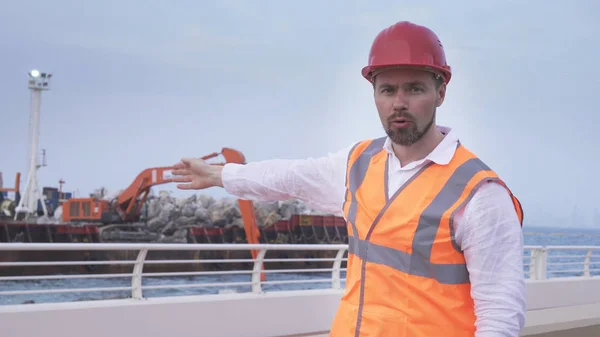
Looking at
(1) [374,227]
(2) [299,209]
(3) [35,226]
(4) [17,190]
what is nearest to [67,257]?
(3) [35,226]

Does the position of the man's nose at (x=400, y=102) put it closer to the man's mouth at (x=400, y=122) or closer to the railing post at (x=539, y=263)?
the man's mouth at (x=400, y=122)

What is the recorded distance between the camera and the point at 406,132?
199cm

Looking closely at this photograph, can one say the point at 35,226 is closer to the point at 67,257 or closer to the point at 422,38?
the point at 67,257

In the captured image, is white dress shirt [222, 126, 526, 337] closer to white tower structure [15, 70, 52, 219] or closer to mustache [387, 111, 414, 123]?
mustache [387, 111, 414, 123]

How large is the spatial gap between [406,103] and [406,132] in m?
0.08

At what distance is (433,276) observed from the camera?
1.94 metres

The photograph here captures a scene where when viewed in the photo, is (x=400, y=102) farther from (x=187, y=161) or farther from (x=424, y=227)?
(x=187, y=161)

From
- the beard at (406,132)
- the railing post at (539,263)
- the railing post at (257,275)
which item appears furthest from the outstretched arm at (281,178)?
the railing post at (539,263)

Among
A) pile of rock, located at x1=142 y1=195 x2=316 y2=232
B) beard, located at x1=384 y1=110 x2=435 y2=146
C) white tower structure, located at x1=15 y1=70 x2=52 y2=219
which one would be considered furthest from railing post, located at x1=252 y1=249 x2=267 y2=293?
pile of rock, located at x1=142 y1=195 x2=316 y2=232

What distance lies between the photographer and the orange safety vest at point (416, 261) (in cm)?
193

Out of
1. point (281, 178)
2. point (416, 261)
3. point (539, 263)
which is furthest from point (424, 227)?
point (539, 263)

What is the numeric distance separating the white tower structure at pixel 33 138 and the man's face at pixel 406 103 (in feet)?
153

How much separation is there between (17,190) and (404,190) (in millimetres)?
58495

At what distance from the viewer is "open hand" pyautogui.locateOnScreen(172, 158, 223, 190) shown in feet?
7.74
